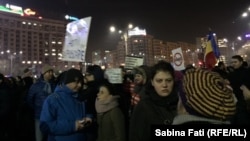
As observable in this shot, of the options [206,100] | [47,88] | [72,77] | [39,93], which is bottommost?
[39,93]

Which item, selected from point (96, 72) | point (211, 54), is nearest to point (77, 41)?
point (96, 72)

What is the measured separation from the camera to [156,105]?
11.4 ft

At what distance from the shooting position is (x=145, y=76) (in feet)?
18.5

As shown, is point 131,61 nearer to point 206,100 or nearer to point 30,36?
point 206,100

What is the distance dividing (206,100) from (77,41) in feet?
20.9

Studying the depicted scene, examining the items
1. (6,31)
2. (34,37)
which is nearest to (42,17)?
(34,37)

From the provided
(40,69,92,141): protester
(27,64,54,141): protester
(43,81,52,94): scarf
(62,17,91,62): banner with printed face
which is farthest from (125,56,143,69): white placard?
(40,69,92,141): protester

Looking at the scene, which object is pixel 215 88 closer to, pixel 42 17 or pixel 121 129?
pixel 121 129

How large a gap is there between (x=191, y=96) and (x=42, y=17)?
138771 millimetres

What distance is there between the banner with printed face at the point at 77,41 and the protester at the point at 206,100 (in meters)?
5.84

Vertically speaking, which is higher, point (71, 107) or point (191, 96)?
point (191, 96)

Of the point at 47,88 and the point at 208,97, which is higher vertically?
the point at 208,97

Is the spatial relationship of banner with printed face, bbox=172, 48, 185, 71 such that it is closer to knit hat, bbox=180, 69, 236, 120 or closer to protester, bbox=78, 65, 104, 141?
protester, bbox=78, 65, 104, 141

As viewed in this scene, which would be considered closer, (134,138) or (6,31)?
(134,138)
